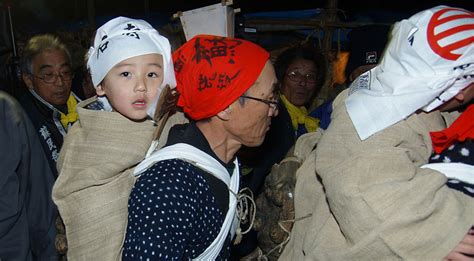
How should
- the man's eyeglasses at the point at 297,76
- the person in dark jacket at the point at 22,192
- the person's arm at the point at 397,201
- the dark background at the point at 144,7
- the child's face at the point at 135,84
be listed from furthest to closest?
the dark background at the point at 144,7 < the man's eyeglasses at the point at 297,76 < the person in dark jacket at the point at 22,192 < the child's face at the point at 135,84 < the person's arm at the point at 397,201

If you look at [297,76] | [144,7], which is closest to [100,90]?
[297,76]

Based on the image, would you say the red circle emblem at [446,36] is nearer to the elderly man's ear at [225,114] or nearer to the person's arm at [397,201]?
the person's arm at [397,201]

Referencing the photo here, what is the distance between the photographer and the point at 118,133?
1624mm

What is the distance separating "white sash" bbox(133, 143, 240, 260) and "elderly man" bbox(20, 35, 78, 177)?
1.83 m

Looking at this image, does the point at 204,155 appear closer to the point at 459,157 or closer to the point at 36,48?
the point at 459,157

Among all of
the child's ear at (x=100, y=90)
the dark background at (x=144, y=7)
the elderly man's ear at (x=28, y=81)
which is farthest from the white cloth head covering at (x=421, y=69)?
the dark background at (x=144, y=7)

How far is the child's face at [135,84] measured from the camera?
1.67 metres

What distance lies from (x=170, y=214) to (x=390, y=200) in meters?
0.70

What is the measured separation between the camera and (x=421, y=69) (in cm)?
130

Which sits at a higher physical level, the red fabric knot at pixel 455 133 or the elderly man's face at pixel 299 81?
the red fabric knot at pixel 455 133

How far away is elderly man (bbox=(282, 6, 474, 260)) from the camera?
4.08ft

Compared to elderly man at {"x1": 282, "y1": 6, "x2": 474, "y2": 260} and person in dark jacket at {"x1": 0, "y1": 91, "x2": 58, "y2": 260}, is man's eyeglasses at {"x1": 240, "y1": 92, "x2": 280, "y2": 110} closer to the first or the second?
elderly man at {"x1": 282, "y1": 6, "x2": 474, "y2": 260}

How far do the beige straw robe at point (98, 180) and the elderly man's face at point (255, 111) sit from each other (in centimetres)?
36

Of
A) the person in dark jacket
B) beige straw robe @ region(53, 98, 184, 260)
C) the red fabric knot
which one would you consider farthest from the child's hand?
the person in dark jacket
